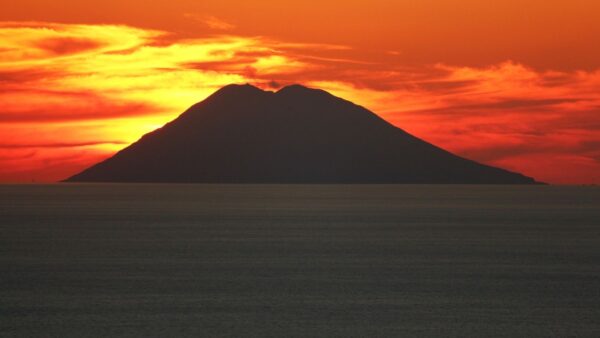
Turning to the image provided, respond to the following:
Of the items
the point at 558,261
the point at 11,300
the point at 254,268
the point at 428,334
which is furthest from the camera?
the point at 558,261

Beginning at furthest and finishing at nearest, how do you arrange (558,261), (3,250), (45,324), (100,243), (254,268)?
(100,243)
(3,250)
(558,261)
(254,268)
(45,324)

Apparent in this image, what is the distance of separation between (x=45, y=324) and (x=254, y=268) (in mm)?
18241

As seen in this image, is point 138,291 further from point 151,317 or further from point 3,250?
point 3,250

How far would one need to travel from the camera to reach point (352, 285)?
40.1m

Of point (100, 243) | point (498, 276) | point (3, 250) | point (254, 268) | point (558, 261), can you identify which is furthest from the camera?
point (100, 243)

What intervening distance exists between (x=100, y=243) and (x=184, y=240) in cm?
617

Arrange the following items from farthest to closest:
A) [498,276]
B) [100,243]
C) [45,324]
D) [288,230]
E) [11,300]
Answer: [288,230]
[100,243]
[498,276]
[11,300]
[45,324]

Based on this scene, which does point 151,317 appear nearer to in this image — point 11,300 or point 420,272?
point 11,300

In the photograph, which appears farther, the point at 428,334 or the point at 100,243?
the point at 100,243

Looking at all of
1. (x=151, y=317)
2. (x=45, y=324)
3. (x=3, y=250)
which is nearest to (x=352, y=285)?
(x=151, y=317)

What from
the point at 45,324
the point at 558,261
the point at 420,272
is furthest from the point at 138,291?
the point at 558,261

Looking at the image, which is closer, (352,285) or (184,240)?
(352,285)

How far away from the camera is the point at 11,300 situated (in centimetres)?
3556

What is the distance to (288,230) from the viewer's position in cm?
8575
